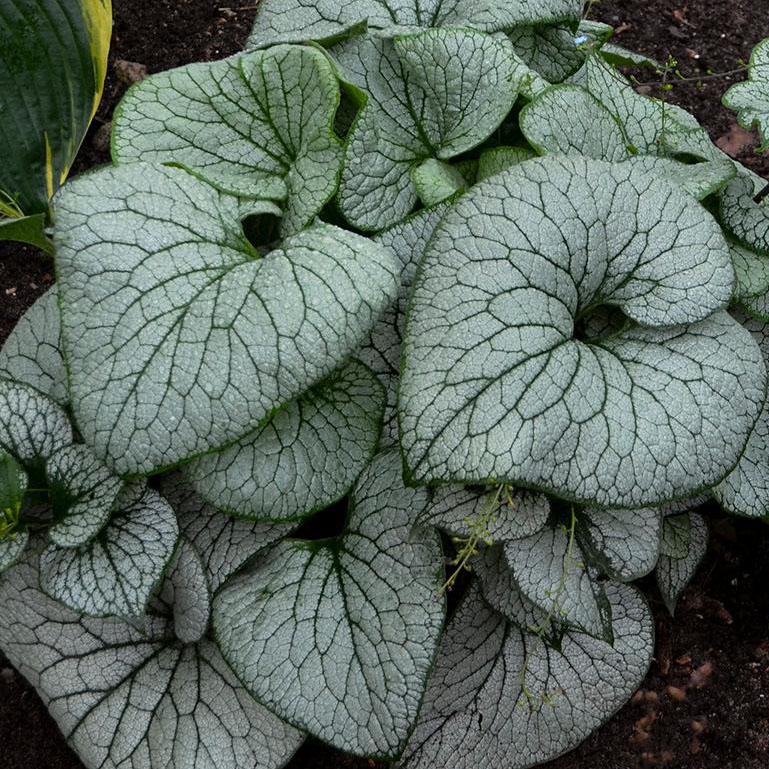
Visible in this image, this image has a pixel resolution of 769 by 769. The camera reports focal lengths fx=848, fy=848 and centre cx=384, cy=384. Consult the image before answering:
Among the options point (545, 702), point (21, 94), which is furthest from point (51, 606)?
point (21, 94)

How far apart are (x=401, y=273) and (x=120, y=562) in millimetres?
751

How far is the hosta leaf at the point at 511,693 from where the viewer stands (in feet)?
5.81

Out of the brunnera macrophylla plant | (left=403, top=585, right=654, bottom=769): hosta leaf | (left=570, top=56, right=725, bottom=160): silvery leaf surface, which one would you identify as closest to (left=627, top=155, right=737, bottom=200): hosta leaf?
the brunnera macrophylla plant

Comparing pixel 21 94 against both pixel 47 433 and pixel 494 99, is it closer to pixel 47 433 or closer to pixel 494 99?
pixel 47 433

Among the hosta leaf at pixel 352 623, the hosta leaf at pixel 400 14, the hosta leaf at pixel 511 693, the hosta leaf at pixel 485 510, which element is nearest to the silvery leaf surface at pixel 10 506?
the hosta leaf at pixel 352 623

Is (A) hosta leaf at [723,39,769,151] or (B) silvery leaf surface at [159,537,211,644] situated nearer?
(B) silvery leaf surface at [159,537,211,644]

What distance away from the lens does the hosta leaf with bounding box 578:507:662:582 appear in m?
1.69

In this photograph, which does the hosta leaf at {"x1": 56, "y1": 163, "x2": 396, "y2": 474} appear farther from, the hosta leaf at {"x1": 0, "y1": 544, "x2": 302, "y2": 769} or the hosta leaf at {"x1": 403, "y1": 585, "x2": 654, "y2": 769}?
the hosta leaf at {"x1": 403, "y1": 585, "x2": 654, "y2": 769}

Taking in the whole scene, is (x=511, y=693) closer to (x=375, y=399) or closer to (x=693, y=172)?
(x=375, y=399)

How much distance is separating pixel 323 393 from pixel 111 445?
42 cm

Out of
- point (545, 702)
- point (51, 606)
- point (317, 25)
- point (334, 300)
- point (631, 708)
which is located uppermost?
point (317, 25)

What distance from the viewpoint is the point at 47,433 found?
5.31ft

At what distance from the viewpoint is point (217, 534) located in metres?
1.70

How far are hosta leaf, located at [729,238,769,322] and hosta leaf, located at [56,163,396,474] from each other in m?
0.78
